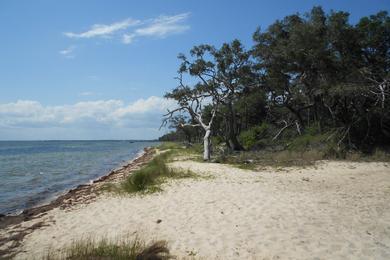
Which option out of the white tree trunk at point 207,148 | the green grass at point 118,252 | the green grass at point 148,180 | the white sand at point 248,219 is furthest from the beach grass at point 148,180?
the white tree trunk at point 207,148

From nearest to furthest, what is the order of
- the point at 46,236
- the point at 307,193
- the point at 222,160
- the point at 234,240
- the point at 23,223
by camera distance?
the point at 234,240, the point at 46,236, the point at 23,223, the point at 307,193, the point at 222,160

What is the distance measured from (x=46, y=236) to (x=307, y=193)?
7.15 m

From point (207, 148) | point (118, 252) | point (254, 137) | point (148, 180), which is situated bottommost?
point (118, 252)

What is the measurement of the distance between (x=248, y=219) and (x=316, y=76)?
19.6 meters

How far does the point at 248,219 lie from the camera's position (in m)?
7.25

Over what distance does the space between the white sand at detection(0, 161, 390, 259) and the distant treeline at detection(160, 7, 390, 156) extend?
8.84 m

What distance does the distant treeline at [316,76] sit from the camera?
2002 centimetres

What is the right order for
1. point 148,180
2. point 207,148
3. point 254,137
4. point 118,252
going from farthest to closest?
point 254,137, point 207,148, point 148,180, point 118,252

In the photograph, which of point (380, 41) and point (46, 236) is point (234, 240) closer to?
point (46, 236)

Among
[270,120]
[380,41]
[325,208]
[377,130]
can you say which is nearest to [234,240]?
[325,208]

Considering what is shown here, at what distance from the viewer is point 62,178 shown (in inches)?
847

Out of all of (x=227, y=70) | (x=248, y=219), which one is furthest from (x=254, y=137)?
(x=248, y=219)

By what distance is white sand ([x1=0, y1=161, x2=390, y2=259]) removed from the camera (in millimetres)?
5668

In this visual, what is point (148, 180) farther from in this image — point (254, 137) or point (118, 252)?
point (254, 137)
